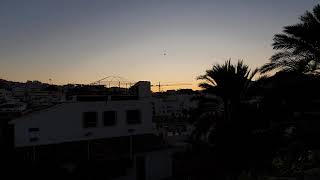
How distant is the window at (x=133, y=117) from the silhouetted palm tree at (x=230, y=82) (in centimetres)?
802

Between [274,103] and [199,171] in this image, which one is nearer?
[274,103]

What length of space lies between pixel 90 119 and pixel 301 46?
679 inches

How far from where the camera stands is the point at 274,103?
57.6ft

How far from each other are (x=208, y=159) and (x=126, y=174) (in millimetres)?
5669

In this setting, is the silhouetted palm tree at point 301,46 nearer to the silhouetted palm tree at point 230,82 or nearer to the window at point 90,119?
the silhouetted palm tree at point 230,82

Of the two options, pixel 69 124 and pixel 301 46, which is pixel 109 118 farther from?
pixel 301 46

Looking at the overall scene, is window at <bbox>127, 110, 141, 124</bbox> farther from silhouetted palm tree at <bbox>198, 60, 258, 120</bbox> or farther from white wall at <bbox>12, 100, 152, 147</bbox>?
silhouetted palm tree at <bbox>198, 60, 258, 120</bbox>

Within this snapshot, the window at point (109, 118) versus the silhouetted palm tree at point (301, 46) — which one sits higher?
the silhouetted palm tree at point (301, 46)

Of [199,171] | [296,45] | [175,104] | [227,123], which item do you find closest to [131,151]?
[199,171]

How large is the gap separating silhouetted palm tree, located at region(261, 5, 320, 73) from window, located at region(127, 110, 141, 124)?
642 inches

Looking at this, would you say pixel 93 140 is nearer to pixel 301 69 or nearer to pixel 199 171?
pixel 199 171

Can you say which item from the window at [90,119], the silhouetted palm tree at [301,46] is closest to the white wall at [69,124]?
the window at [90,119]

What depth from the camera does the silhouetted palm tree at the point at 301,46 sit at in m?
15.8

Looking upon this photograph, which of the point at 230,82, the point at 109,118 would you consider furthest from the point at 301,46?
the point at 109,118
